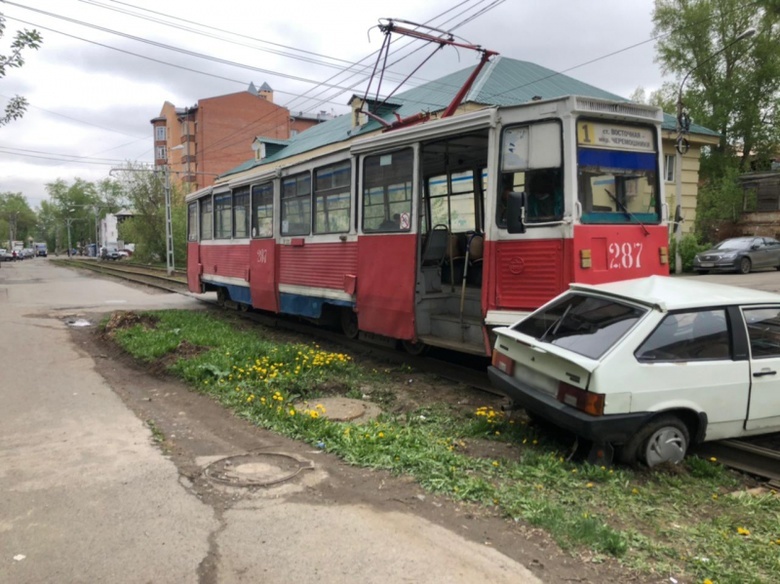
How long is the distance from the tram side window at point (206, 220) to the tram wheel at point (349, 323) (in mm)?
5964

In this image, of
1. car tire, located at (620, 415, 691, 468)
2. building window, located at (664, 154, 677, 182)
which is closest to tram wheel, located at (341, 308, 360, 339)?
car tire, located at (620, 415, 691, 468)

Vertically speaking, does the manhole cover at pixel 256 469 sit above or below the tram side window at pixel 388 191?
below

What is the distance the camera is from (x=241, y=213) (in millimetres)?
13148

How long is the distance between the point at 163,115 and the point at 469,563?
91968 mm

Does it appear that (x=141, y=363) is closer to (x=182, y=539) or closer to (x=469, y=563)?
(x=182, y=539)

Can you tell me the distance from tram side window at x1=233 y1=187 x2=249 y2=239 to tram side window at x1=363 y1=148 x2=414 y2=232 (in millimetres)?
4801

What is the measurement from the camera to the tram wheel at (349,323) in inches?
399

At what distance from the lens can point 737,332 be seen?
4.86m

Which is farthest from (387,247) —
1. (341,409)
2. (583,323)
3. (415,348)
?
(583,323)

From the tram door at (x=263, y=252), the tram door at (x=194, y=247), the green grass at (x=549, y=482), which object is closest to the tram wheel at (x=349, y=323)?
the tram door at (x=263, y=252)

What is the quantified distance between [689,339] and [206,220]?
42.2 feet

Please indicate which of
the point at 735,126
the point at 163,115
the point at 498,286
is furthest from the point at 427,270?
the point at 163,115

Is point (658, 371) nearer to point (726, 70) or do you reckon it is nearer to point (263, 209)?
point (263, 209)

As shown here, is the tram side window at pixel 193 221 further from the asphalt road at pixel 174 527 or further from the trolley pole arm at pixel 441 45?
the asphalt road at pixel 174 527
